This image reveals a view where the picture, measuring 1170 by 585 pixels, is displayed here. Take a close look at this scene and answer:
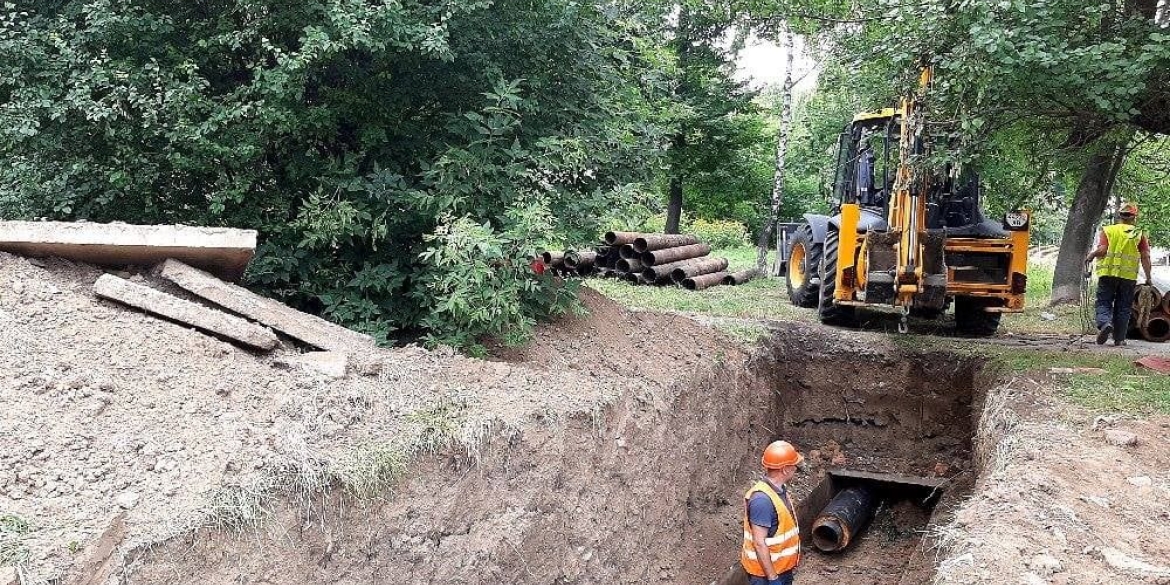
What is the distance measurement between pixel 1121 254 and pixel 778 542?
6.26 metres

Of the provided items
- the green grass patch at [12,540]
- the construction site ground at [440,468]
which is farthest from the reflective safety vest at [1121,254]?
the green grass patch at [12,540]

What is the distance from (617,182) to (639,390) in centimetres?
184

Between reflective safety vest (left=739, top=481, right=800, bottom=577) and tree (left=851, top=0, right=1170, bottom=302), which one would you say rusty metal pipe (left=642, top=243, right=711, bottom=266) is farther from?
reflective safety vest (left=739, top=481, right=800, bottom=577)

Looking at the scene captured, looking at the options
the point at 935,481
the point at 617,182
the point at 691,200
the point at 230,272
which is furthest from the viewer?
the point at 691,200

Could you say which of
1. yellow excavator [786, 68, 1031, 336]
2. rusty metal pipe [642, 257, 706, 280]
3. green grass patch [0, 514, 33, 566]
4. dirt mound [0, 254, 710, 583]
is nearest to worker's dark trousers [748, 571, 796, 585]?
dirt mound [0, 254, 710, 583]

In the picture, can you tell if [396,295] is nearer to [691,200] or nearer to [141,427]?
[141,427]

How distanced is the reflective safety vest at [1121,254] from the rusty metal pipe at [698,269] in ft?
19.9

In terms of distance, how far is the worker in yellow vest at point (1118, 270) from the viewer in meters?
9.48

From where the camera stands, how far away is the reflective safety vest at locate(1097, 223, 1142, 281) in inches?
372

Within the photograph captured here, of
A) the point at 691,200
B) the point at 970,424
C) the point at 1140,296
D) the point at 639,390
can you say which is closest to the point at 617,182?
the point at 639,390

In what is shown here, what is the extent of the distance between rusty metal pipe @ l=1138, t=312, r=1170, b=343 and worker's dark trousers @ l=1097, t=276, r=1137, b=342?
1.49m

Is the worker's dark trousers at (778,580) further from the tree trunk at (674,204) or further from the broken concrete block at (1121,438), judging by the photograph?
the tree trunk at (674,204)

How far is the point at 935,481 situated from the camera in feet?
29.0

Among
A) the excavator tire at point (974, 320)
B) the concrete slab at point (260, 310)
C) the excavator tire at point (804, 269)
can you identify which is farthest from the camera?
the excavator tire at point (804, 269)
